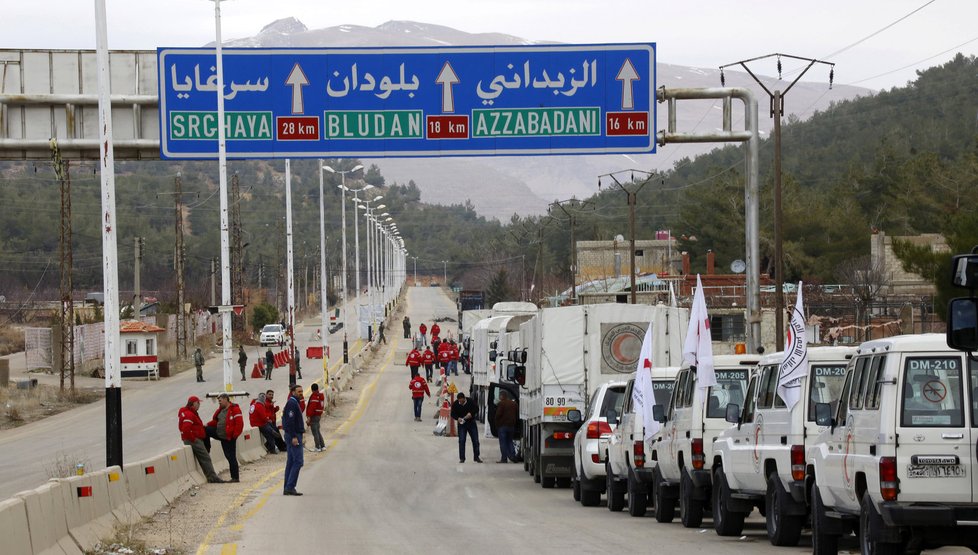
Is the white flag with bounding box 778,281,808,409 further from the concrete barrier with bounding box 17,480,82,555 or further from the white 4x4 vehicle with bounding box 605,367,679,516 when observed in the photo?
the concrete barrier with bounding box 17,480,82,555

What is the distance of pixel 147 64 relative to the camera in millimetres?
27812

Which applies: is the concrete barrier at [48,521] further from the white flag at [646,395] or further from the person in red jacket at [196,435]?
the person in red jacket at [196,435]

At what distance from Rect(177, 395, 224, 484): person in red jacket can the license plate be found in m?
16.6

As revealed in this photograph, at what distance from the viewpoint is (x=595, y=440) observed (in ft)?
74.7

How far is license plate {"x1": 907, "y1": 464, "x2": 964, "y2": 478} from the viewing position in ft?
36.3

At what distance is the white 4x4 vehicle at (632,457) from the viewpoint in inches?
805

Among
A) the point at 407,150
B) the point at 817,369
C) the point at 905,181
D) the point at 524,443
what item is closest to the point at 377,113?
the point at 407,150

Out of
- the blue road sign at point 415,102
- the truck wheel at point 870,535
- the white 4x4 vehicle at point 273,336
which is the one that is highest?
the blue road sign at point 415,102

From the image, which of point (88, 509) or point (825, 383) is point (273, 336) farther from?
point (825, 383)

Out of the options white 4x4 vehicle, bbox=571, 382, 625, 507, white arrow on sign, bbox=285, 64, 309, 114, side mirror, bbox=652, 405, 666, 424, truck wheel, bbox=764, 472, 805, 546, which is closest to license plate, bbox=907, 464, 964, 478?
truck wheel, bbox=764, 472, 805, 546

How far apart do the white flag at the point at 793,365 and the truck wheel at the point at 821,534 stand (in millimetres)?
1434

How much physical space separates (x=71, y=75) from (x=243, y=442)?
32.4ft

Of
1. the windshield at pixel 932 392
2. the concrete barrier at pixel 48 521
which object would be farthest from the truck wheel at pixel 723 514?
the concrete barrier at pixel 48 521

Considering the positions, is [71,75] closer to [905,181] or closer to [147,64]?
[147,64]
